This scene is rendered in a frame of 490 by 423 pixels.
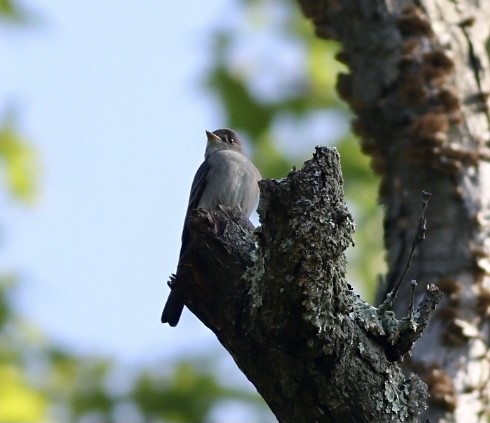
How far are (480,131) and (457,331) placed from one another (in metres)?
1.38

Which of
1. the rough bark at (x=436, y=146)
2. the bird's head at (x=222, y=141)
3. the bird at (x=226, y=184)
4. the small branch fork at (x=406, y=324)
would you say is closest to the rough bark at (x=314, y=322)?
the small branch fork at (x=406, y=324)

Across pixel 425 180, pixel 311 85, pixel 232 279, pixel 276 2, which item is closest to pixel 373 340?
pixel 232 279

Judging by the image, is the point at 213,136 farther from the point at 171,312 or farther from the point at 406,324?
the point at 406,324

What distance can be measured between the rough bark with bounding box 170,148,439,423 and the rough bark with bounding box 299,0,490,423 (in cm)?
149

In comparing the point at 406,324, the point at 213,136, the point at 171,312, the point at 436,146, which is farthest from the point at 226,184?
the point at 406,324

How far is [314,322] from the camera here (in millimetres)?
3395

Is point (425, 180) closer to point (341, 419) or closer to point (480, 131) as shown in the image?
point (480, 131)

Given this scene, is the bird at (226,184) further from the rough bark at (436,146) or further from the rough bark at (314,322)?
the rough bark at (314,322)

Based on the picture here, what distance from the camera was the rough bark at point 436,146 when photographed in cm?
516

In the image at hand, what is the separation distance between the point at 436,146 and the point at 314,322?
8.36 feet

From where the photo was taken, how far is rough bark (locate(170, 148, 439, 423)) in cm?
342

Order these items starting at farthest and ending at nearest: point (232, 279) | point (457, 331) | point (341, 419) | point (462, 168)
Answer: point (462, 168) < point (457, 331) < point (232, 279) < point (341, 419)

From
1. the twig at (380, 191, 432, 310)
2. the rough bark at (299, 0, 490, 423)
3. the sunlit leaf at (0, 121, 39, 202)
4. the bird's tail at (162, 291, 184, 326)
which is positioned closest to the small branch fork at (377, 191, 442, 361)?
the twig at (380, 191, 432, 310)

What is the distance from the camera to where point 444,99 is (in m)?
5.71
